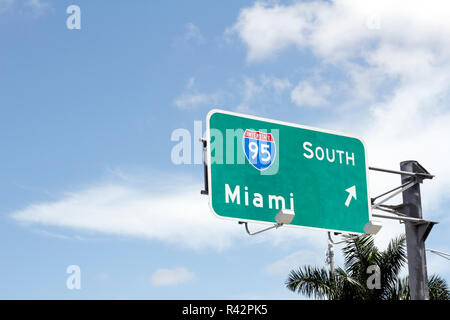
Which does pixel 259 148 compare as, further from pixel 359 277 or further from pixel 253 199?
pixel 359 277

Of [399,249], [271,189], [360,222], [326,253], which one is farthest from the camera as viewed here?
[326,253]

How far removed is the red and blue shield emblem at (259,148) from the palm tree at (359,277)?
13567mm

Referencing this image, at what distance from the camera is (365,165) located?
12.5 meters

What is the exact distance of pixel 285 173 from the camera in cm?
1145

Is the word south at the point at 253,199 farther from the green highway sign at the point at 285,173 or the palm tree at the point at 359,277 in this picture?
the palm tree at the point at 359,277

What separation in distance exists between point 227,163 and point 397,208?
414 cm

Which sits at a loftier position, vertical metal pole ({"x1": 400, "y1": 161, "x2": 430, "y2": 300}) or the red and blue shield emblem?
the red and blue shield emblem

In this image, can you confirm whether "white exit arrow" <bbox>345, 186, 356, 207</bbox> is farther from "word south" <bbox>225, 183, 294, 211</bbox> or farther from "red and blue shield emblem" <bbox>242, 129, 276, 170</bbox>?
"red and blue shield emblem" <bbox>242, 129, 276, 170</bbox>

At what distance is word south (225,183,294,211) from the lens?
35.1 ft

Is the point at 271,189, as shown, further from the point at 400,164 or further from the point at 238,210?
the point at 400,164

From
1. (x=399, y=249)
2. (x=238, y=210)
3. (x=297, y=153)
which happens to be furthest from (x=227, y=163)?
(x=399, y=249)

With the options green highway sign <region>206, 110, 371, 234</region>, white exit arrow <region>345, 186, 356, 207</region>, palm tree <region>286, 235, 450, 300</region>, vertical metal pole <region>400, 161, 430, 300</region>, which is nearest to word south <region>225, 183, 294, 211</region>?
green highway sign <region>206, 110, 371, 234</region>

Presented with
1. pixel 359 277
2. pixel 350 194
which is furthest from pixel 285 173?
pixel 359 277
